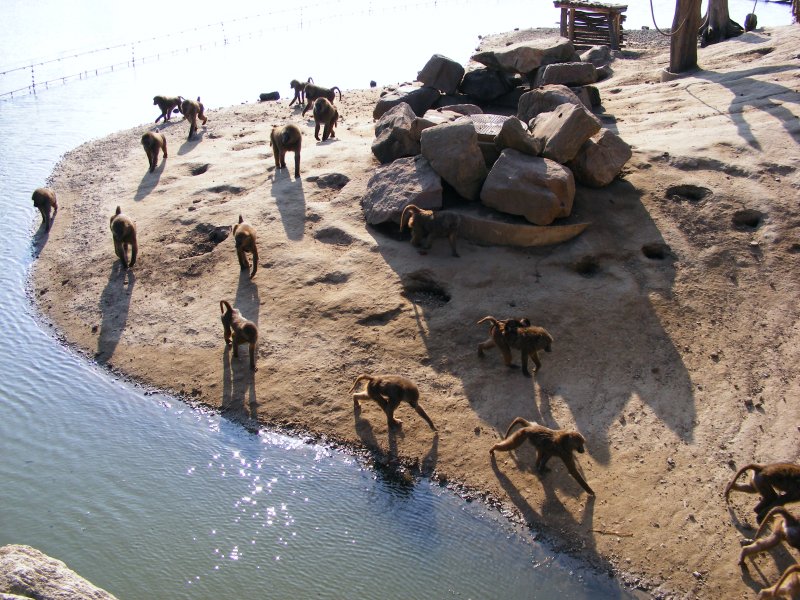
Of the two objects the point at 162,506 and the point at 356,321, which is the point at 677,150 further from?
the point at 162,506

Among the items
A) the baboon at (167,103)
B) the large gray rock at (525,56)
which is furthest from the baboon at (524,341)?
the baboon at (167,103)

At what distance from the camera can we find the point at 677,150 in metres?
14.4

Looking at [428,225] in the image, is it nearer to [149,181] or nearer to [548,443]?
[548,443]

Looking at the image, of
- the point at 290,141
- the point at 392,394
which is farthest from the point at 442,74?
the point at 392,394

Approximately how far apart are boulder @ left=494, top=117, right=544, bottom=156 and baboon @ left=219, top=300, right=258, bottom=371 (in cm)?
540

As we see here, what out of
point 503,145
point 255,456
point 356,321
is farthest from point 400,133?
point 255,456

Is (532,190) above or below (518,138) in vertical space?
below

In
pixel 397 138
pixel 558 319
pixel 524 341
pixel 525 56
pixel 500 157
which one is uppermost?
pixel 525 56

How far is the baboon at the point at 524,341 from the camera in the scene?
406 inches

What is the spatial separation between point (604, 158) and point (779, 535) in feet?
24.4

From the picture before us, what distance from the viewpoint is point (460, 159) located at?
13.3 metres

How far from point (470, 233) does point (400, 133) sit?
2.89 metres

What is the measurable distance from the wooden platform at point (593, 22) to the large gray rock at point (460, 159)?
1436cm

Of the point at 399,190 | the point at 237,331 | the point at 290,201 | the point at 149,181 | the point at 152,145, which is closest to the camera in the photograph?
the point at 237,331
